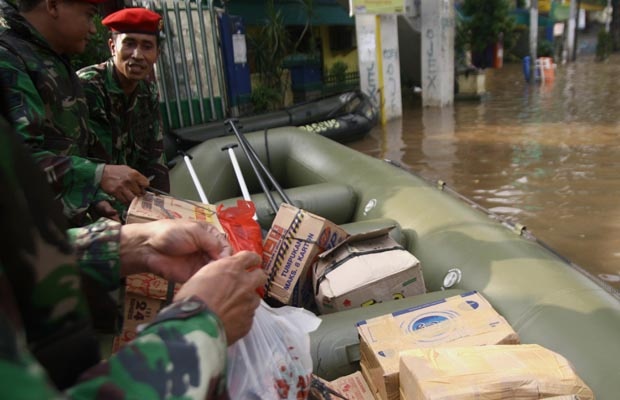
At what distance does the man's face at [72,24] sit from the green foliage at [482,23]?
14103mm

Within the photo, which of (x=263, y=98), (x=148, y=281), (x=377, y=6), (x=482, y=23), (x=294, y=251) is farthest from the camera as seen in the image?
(x=482, y=23)

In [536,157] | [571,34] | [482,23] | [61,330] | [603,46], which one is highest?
[482,23]

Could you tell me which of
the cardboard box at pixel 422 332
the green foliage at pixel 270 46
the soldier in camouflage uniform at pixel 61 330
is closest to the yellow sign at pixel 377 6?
the green foliage at pixel 270 46

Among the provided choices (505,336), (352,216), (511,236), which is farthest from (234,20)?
(505,336)

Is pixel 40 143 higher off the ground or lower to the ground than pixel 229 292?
higher

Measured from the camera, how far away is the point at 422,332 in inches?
63.6

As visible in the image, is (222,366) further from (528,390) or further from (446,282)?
(446,282)

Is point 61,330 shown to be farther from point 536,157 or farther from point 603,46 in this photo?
point 603,46

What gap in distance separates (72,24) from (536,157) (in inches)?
229

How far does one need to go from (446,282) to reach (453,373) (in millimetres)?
890

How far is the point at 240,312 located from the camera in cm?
68

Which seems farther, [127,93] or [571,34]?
[571,34]

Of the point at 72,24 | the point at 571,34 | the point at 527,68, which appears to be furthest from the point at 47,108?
the point at 571,34

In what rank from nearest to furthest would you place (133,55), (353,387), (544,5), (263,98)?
(353,387), (133,55), (263,98), (544,5)
